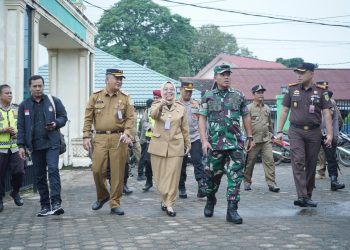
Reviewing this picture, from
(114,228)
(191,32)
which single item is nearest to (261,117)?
(114,228)

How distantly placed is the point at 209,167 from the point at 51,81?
11.7m

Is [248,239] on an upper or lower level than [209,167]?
lower

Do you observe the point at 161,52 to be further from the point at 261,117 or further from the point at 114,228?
the point at 114,228

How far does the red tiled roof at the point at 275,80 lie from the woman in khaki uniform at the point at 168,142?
2981cm

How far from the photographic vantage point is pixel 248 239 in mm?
5555

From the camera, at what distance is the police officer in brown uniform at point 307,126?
789 cm

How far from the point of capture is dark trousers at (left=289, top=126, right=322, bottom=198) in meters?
7.83

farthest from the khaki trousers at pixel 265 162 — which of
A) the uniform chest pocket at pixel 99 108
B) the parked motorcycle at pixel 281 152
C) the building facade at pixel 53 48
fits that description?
the parked motorcycle at pixel 281 152

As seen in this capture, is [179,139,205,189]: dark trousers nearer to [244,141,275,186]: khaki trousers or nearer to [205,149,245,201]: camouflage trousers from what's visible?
[244,141,275,186]: khaki trousers

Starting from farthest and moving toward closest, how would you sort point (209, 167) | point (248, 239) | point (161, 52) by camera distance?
1. point (161, 52)
2. point (209, 167)
3. point (248, 239)

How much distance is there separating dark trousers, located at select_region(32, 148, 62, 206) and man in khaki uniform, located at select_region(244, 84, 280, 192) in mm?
4133

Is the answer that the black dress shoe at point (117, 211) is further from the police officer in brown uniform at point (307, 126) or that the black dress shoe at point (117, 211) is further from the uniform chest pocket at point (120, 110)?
the police officer in brown uniform at point (307, 126)

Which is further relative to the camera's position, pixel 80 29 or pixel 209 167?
pixel 80 29

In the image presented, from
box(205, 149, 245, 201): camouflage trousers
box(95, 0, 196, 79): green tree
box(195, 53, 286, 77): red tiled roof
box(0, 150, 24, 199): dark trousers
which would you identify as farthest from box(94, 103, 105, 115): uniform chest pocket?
box(195, 53, 286, 77): red tiled roof
